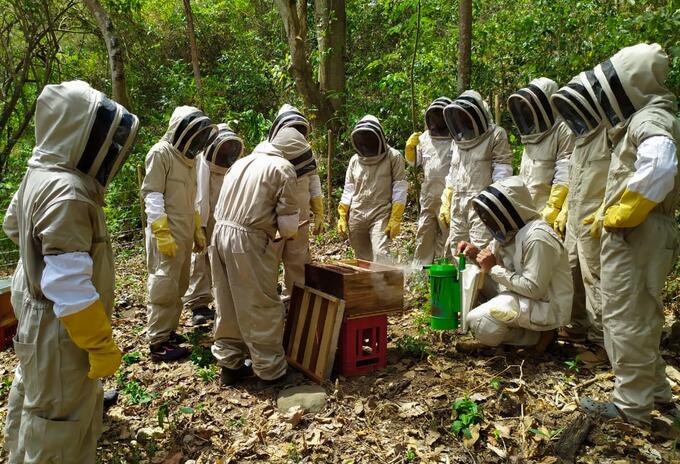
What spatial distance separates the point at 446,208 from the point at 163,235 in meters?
3.61

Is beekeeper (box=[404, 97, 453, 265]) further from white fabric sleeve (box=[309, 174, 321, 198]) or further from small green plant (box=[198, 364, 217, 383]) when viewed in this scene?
small green plant (box=[198, 364, 217, 383])

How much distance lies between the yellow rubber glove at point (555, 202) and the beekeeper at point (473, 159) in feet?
2.02

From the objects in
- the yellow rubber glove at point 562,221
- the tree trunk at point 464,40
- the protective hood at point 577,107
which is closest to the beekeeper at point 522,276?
the protective hood at point 577,107

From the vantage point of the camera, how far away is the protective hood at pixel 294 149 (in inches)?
195

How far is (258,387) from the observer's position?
4812 mm

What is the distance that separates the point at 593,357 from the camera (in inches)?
190

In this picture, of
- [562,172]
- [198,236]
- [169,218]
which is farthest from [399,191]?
[169,218]

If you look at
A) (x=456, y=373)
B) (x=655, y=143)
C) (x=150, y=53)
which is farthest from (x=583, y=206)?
(x=150, y=53)

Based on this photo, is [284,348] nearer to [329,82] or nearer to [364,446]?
[364,446]

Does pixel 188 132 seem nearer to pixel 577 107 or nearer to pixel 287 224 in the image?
pixel 287 224

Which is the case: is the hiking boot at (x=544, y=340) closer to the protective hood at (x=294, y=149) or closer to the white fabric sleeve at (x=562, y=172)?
the white fabric sleeve at (x=562, y=172)

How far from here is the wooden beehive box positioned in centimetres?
460

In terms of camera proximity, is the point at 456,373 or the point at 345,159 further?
the point at 345,159

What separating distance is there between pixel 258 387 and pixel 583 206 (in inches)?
144
